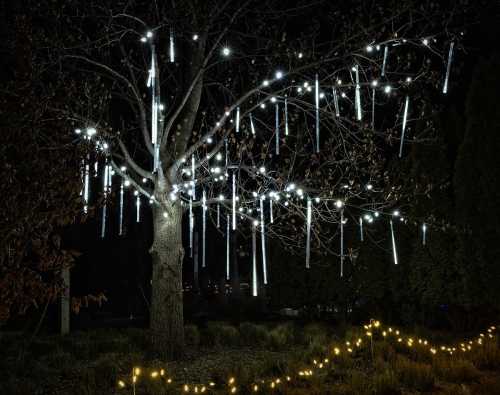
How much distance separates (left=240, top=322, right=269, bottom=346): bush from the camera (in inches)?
354

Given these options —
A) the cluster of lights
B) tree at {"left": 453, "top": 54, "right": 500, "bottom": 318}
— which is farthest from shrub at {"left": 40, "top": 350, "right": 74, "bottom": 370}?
tree at {"left": 453, "top": 54, "right": 500, "bottom": 318}

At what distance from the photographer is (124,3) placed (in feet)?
24.5

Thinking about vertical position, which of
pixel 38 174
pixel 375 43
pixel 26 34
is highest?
pixel 375 43

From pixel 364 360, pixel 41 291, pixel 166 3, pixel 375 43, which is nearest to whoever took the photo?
pixel 41 291

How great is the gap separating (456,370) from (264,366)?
2.45 metres

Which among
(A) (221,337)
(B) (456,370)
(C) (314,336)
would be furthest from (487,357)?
(A) (221,337)

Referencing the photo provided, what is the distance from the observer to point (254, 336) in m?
9.19

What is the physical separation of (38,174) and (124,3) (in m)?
4.31

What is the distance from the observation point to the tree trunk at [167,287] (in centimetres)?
739

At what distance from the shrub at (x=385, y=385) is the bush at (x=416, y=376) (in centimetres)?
24

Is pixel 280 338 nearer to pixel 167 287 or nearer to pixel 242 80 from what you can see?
pixel 167 287

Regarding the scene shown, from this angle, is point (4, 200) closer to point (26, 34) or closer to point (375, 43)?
point (26, 34)

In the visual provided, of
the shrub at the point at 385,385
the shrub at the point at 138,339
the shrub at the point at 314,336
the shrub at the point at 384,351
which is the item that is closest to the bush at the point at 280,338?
the shrub at the point at 314,336

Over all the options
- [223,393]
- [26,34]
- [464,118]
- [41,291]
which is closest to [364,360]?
[223,393]
